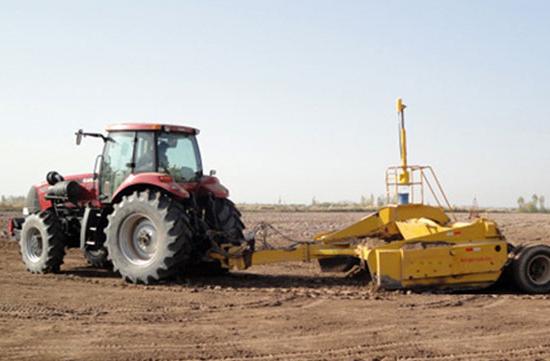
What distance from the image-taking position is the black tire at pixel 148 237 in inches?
396

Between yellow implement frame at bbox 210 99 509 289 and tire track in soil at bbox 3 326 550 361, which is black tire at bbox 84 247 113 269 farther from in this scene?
tire track in soil at bbox 3 326 550 361

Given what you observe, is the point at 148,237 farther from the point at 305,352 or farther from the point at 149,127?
the point at 305,352

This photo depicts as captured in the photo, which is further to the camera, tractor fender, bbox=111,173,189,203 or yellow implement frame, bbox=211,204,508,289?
tractor fender, bbox=111,173,189,203

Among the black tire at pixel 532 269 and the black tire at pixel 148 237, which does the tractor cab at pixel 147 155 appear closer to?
the black tire at pixel 148 237

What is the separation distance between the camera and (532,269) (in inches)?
391

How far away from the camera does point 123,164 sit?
37.5 ft

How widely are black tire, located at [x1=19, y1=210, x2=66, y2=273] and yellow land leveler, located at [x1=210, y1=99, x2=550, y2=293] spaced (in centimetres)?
302

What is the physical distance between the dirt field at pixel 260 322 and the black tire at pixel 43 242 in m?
0.96

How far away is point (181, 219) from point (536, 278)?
17.2 feet

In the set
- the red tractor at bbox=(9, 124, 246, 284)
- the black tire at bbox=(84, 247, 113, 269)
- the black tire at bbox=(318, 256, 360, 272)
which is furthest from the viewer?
the black tire at bbox=(84, 247, 113, 269)

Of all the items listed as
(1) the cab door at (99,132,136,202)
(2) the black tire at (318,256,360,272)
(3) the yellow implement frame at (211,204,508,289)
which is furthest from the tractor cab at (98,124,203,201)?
(2) the black tire at (318,256,360,272)

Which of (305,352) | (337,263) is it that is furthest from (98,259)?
(305,352)

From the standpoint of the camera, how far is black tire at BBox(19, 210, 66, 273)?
11742 millimetres

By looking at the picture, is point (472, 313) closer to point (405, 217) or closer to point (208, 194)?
point (405, 217)
